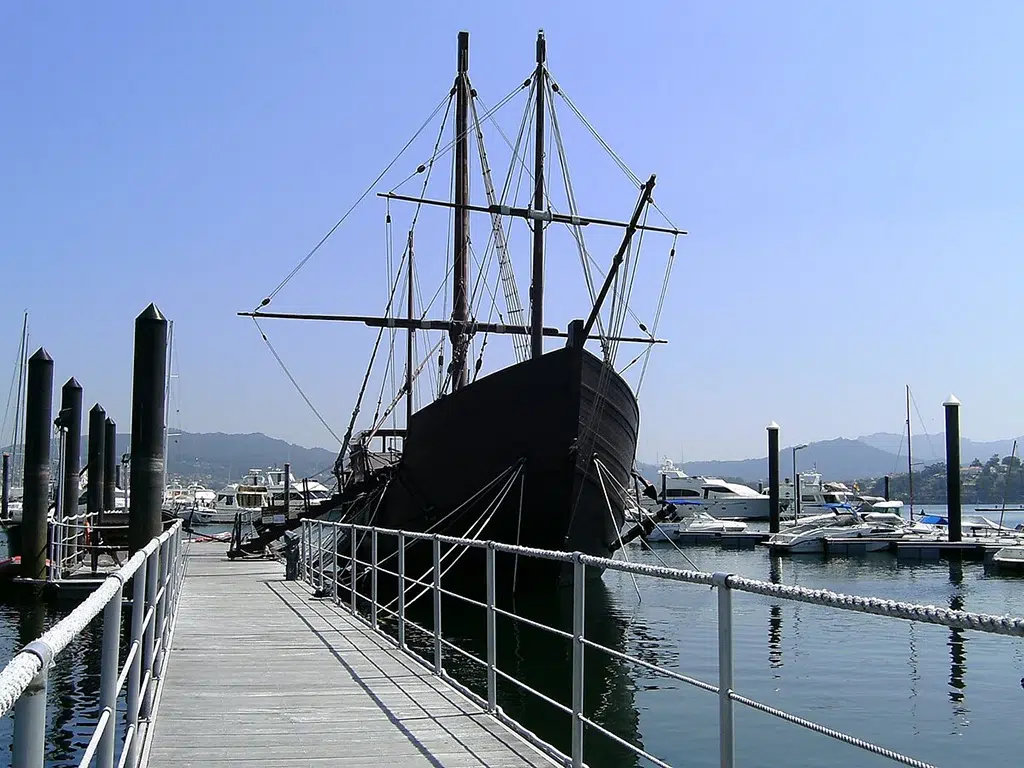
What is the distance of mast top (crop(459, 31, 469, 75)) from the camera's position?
85.0 ft

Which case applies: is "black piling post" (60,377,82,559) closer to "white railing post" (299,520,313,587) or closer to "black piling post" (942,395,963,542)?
"white railing post" (299,520,313,587)

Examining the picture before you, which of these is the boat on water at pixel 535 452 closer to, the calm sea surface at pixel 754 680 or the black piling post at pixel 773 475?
the calm sea surface at pixel 754 680

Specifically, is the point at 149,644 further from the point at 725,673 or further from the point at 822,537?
the point at 822,537

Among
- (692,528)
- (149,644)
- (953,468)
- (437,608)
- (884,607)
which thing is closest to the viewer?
(884,607)

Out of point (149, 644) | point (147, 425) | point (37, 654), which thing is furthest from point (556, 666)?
point (37, 654)

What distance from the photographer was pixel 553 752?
4914 millimetres

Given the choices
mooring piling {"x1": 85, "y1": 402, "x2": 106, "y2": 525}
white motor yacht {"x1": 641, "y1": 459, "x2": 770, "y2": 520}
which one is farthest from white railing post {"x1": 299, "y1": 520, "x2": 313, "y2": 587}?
white motor yacht {"x1": 641, "y1": 459, "x2": 770, "y2": 520}

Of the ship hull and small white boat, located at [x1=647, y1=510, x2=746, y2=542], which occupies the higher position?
the ship hull

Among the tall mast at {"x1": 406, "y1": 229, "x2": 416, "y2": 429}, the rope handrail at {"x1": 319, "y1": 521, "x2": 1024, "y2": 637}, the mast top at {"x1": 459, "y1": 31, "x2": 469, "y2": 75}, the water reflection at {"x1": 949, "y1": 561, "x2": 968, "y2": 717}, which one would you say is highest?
the mast top at {"x1": 459, "y1": 31, "x2": 469, "y2": 75}

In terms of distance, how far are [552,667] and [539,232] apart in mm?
8724

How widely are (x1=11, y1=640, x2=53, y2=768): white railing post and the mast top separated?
25.5 metres

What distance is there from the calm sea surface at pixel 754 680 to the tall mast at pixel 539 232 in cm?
470

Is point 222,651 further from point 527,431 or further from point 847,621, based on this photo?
point 847,621

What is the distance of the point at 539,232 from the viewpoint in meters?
18.8
